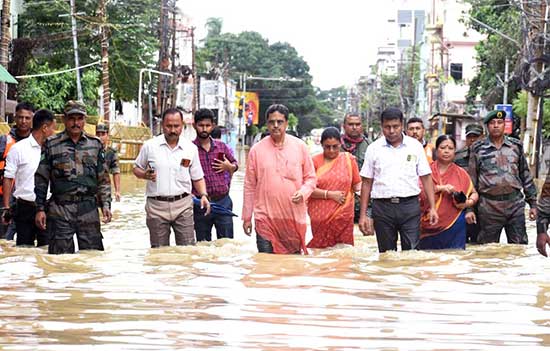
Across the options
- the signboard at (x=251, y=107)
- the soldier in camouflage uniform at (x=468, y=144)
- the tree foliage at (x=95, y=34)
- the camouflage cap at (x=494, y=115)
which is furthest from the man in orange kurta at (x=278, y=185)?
the signboard at (x=251, y=107)

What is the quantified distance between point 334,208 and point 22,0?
127 ft

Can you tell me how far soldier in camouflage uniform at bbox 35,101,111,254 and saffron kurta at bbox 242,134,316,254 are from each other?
146 cm

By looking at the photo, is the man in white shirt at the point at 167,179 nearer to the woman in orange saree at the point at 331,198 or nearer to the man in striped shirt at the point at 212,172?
the man in striped shirt at the point at 212,172

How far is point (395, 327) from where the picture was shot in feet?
23.0

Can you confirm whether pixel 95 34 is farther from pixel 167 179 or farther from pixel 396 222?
pixel 396 222

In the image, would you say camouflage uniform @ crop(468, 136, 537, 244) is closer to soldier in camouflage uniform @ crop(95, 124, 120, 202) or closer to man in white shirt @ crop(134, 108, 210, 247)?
man in white shirt @ crop(134, 108, 210, 247)

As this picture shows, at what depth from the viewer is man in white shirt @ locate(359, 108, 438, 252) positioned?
10.5 m

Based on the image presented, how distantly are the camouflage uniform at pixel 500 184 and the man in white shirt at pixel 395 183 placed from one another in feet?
4.98

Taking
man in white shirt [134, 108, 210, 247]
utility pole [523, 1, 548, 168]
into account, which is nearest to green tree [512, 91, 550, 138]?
utility pole [523, 1, 548, 168]

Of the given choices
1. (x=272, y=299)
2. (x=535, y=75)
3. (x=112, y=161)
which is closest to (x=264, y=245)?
(x=272, y=299)

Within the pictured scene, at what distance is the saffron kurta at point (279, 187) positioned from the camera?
33.9ft

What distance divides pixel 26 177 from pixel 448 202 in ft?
14.3

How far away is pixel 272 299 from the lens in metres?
8.15

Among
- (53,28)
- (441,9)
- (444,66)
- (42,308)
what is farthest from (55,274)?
(441,9)
